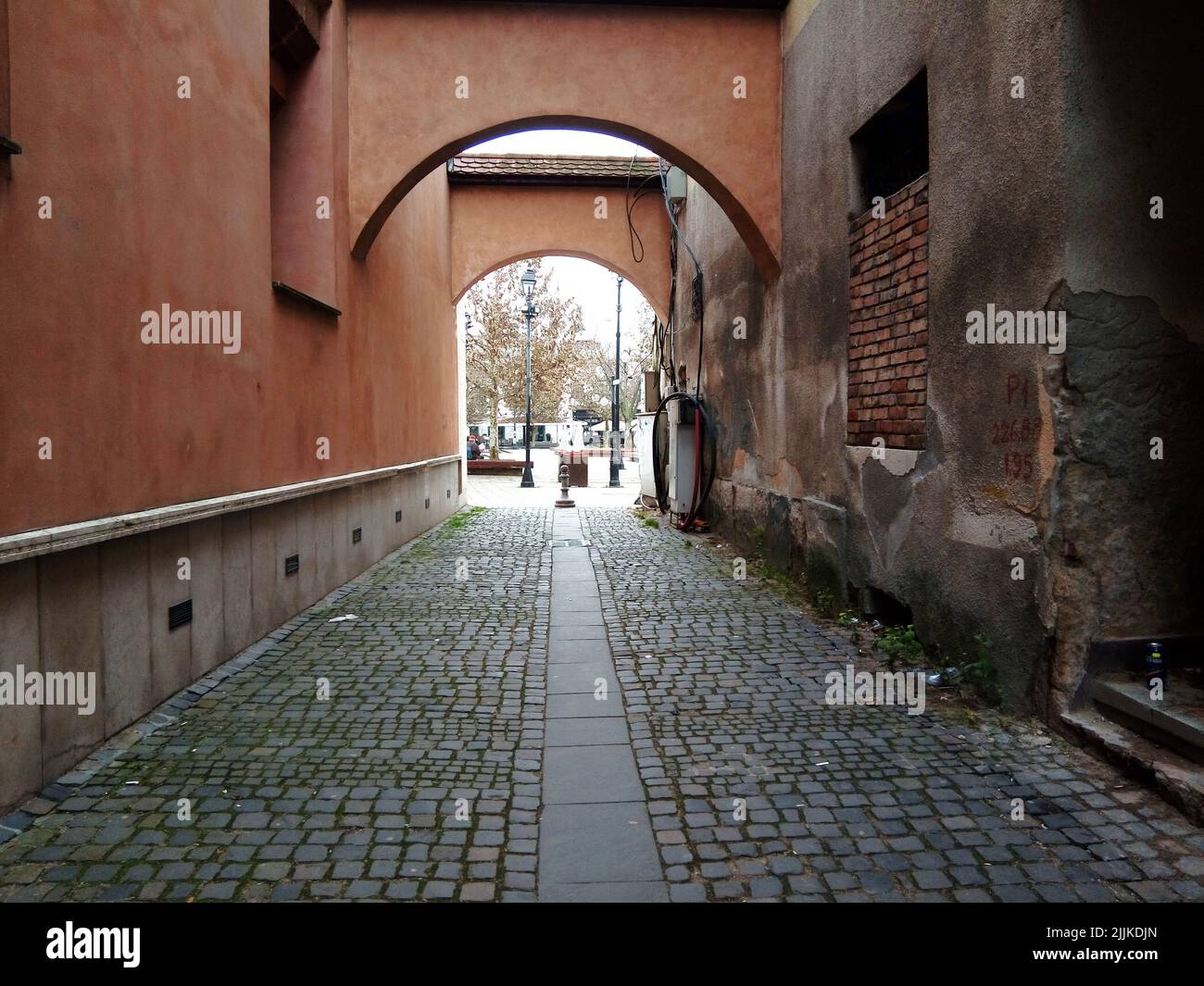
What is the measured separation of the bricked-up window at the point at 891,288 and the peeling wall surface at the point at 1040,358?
0.19 meters

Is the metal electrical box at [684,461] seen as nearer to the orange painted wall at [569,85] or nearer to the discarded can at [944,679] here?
the orange painted wall at [569,85]

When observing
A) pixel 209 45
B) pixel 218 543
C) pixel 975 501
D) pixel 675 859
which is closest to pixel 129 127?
pixel 209 45

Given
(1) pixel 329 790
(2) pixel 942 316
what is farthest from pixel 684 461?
(1) pixel 329 790

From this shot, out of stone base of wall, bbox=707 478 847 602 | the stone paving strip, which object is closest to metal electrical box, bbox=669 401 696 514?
stone base of wall, bbox=707 478 847 602

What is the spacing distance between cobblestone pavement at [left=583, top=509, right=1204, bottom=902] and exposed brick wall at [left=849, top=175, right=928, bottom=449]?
68.5 inches

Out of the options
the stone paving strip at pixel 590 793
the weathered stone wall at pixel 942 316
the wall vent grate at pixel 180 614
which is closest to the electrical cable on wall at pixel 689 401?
the weathered stone wall at pixel 942 316

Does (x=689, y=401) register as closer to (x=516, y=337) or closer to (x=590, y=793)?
(x=590, y=793)

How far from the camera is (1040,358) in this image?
158 inches

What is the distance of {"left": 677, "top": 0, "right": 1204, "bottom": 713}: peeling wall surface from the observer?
12.6 ft

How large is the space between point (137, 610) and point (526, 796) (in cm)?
229

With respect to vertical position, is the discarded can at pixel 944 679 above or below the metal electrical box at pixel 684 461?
below

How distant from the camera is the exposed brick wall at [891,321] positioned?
17.5 feet

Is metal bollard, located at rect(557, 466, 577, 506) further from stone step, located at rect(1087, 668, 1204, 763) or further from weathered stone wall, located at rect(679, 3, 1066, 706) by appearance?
stone step, located at rect(1087, 668, 1204, 763)

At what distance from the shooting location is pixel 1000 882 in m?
2.74
